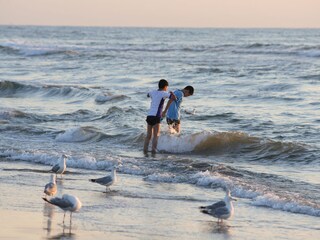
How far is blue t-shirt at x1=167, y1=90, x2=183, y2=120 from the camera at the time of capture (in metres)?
16.1

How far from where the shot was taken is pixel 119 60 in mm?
45344

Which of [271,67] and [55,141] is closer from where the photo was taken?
[55,141]

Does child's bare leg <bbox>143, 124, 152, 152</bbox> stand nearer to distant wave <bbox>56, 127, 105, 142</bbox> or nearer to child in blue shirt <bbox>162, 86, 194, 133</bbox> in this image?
child in blue shirt <bbox>162, 86, 194, 133</bbox>

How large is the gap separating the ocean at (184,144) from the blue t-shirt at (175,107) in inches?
30.6

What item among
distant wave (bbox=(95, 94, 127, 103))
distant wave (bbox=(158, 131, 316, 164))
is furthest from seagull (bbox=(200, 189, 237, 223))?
distant wave (bbox=(95, 94, 127, 103))

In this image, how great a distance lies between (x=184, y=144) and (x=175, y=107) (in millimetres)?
1225

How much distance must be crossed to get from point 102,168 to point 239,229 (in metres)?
4.93

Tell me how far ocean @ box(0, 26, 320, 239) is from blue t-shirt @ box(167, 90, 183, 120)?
0.78 m

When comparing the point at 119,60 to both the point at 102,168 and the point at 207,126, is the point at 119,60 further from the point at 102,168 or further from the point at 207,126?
the point at 102,168

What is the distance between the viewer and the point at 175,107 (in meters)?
16.3

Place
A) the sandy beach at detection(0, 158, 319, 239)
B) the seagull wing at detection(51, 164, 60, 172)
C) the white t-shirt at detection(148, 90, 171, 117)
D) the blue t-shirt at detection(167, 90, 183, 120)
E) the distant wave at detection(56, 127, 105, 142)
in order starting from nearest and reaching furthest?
1. the sandy beach at detection(0, 158, 319, 239)
2. the seagull wing at detection(51, 164, 60, 172)
3. the white t-shirt at detection(148, 90, 171, 117)
4. the blue t-shirt at detection(167, 90, 183, 120)
5. the distant wave at detection(56, 127, 105, 142)

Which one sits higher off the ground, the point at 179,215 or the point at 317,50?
the point at 317,50

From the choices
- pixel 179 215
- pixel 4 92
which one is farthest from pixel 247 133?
pixel 4 92

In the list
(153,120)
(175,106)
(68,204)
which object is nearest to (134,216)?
(68,204)
